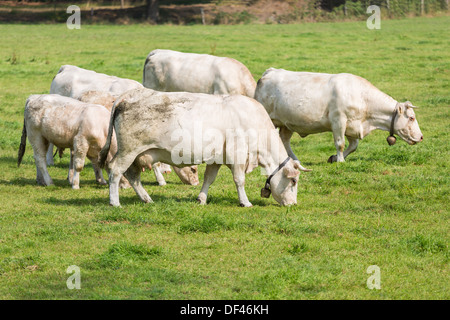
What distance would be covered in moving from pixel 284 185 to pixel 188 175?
238 cm

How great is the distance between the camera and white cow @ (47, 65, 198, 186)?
1191 cm

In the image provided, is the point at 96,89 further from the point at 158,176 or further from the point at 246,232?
the point at 246,232

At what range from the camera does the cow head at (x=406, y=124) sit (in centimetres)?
1293

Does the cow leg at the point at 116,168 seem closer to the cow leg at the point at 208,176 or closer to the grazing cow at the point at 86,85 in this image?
the cow leg at the point at 208,176

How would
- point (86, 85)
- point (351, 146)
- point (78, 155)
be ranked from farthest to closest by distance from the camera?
point (86, 85) < point (351, 146) < point (78, 155)

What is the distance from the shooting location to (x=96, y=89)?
543 inches

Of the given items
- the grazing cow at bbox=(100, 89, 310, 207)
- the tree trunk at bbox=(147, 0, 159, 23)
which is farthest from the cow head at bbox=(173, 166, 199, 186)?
the tree trunk at bbox=(147, 0, 159, 23)

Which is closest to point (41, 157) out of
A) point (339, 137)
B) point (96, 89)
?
point (96, 89)

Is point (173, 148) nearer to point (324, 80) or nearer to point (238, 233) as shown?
point (238, 233)

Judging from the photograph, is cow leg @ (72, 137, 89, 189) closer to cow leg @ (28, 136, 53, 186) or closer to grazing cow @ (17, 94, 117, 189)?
grazing cow @ (17, 94, 117, 189)

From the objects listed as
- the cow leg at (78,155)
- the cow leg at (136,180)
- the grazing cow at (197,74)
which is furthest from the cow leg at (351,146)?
the cow leg at (78,155)

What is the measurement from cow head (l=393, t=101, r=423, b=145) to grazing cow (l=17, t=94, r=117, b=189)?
5.48 meters

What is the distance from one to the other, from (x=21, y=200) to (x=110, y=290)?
173 inches

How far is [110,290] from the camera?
684 cm
